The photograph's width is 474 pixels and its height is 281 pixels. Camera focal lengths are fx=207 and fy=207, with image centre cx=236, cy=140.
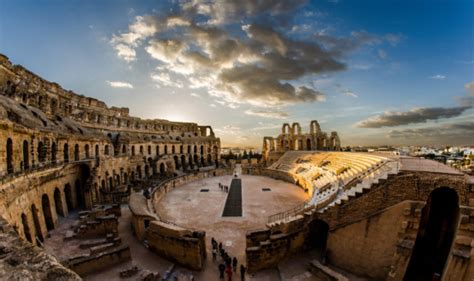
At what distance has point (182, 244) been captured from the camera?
10234 millimetres

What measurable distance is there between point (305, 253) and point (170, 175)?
24.9 m

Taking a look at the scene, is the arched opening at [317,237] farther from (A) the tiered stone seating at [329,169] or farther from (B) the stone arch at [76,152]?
(B) the stone arch at [76,152]

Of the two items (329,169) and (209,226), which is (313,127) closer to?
(329,169)

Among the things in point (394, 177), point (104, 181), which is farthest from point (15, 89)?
point (394, 177)

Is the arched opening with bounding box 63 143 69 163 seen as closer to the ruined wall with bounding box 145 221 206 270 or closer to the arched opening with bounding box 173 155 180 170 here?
the ruined wall with bounding box 145 221 206 270

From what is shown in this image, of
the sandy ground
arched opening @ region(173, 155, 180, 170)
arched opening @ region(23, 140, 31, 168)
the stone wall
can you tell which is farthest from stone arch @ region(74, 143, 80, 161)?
arched opening @ region(173, 155, 180, 170)

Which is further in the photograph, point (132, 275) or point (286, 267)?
point (286, 267)

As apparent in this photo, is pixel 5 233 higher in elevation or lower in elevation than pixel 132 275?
higher

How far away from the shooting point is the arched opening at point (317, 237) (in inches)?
444

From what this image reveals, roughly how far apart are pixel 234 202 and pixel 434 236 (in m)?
14.3

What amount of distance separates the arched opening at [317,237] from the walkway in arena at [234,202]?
6561 mm

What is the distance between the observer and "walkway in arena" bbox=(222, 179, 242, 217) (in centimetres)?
1718

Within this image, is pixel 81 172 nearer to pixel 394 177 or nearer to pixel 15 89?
pixel 15 89

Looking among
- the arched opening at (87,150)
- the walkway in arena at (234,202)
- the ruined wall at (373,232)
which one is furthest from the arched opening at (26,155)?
the ruined wall at (373,232)
